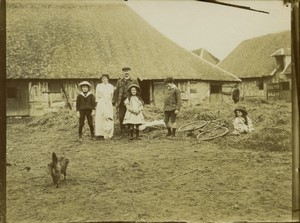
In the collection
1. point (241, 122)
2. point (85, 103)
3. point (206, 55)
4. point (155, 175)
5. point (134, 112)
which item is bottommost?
point (155, 175)

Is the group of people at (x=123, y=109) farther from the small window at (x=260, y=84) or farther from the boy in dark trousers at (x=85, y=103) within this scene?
the small window at (x=260, y=84)

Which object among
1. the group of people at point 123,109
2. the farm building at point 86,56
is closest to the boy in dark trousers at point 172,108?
the group of people at point 123,109

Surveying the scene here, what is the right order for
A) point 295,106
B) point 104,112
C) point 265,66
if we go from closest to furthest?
point 295,106
point 104,112
point 265,66

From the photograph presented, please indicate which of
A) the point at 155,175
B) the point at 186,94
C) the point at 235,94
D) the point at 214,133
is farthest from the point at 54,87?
the point at 235,94

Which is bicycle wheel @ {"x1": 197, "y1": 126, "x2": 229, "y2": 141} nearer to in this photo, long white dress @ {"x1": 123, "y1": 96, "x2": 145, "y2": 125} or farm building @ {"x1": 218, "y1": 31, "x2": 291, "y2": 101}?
farm building @ {"x1": 218, "y1": 31, "x2": 291, "y2": 101}

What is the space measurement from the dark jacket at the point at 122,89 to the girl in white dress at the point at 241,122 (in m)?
1.20

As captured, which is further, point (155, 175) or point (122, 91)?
point (122, 91)

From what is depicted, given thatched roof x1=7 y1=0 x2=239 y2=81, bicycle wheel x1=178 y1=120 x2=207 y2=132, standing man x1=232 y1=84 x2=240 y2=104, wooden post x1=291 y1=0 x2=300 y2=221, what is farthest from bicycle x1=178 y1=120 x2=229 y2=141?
wooden post x1=291 y1=0 x2=300 y2=221

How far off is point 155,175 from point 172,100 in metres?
0.86

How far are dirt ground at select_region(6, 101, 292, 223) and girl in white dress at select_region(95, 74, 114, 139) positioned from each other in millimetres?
123

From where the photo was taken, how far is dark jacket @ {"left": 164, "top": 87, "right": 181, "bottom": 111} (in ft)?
14.5

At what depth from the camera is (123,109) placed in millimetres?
4707

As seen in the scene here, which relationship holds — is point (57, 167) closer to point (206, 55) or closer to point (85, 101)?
point (85, 101)

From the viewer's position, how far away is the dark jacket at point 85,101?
444cm
